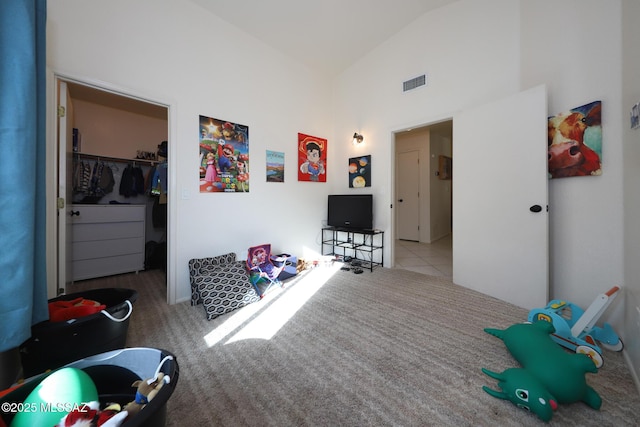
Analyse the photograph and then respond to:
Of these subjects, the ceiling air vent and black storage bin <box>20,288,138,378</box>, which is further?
the ceiling air vent

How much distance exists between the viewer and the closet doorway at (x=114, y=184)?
9.23 ft

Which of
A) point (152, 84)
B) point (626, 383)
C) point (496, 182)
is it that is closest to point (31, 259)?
point (152, 84)

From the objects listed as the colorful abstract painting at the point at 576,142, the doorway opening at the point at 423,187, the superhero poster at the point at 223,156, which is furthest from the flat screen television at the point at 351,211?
the colorful abstract painting at the point at 576,142

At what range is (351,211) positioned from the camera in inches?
138

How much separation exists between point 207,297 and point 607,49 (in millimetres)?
3759

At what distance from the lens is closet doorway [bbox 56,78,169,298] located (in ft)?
9.23

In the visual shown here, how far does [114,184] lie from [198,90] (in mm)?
2290

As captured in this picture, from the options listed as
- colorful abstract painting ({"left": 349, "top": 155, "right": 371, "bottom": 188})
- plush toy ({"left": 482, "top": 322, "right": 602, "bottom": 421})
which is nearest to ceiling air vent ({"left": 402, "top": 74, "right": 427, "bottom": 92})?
colorful abstract painting ({"left": 349, "top": 155, "right": 371, "bottom": 188})

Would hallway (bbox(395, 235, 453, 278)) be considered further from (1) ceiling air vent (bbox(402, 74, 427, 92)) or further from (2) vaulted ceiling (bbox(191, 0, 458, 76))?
(2) vaulted ceiling (bbox(191, 0, 458, 76))

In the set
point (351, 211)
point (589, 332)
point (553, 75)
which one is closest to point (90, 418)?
point (589, 332)

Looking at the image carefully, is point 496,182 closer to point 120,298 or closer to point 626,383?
point 626,383

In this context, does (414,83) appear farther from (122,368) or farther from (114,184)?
(114,184)

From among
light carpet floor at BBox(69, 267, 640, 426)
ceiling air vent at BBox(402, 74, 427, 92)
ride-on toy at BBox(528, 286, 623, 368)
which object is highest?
ceiling air vent at BBox(402, 74, 427, 92)

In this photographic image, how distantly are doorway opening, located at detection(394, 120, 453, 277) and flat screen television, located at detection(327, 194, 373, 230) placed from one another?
5.84 feet
